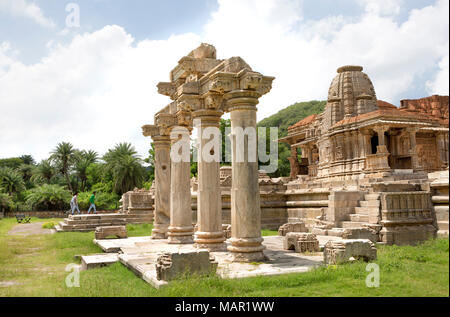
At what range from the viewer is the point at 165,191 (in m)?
14.0

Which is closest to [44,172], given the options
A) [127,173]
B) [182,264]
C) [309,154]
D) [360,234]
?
[127,173]

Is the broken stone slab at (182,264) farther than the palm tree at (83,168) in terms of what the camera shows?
No

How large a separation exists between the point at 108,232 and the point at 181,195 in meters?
4.31

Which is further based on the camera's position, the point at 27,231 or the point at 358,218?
the point at 27,231

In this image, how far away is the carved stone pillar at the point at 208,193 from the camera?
10.1 m

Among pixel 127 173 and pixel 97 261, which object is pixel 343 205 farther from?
pixel 127 173

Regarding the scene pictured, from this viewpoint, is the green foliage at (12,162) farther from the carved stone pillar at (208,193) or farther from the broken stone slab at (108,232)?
the carved stone pillar at (208,193)

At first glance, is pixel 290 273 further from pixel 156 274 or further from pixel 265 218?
pixel 265 218

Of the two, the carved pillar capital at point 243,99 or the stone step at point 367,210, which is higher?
Result: the carved pillar capital at point 243,99

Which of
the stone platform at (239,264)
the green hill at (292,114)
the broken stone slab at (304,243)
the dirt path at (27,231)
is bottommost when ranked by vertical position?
the dirt path at (27,231)

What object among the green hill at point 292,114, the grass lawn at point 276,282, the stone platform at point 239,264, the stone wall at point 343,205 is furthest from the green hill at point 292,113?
the grass lawn at point 276,282

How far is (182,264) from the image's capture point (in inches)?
265

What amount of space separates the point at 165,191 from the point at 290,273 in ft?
25.5

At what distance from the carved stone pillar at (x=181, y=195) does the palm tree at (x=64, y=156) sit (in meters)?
49.1
